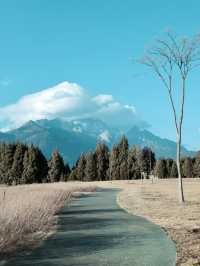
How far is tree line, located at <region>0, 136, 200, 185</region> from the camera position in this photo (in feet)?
267

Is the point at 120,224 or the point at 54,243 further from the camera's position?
the point at 120,224

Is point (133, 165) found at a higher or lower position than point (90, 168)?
higher

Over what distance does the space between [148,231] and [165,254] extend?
147 inches

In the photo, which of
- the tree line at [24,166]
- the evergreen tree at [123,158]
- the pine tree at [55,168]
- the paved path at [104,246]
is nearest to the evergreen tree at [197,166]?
the evergreen tree at [123,158]

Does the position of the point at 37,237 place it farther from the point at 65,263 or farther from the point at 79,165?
the point at 79,165

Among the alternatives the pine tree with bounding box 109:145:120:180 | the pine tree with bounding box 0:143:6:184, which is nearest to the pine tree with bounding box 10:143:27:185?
the pine tree with bounding box 0:143:6:184

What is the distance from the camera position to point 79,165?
310 feet

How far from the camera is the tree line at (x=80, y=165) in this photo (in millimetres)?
81500

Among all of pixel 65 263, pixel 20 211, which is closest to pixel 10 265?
pixel 65 263

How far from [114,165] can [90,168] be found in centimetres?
438

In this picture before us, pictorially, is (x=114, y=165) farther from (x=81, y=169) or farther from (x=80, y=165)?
(x=80, y=165)

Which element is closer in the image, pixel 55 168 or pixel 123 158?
pixel 55 168

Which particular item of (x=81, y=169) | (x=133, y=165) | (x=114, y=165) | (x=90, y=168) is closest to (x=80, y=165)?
(x=81, y=169)

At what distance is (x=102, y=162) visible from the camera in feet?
303
